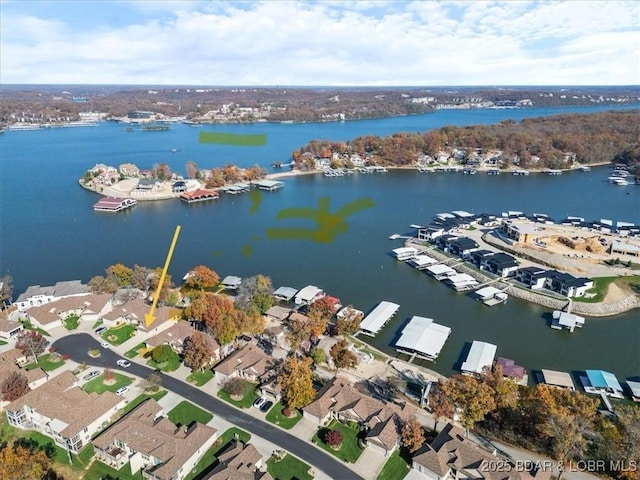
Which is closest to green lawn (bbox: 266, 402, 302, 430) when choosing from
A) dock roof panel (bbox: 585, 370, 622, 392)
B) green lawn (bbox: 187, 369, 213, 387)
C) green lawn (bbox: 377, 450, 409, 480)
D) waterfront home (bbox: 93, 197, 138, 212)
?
green lawn (bbox: 187, 369, 213, 387)

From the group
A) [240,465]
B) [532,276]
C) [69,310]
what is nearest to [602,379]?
[532,276]

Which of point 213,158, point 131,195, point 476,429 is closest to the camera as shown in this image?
point 476,429

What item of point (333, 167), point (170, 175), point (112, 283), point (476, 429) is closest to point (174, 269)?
point (112, 283)

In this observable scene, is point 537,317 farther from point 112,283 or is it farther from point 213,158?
point 213,158

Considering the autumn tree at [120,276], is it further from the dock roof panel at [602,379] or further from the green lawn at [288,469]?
the dock roof panel at [602,379]

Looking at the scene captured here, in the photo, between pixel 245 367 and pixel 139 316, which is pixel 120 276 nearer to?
pixel 139 316
